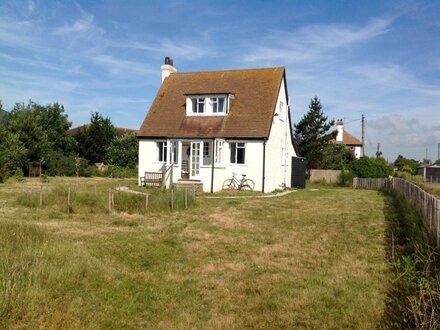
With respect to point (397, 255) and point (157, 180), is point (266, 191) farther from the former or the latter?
point (397, 255)

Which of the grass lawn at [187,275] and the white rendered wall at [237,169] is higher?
the white rendered wall at [237,169]

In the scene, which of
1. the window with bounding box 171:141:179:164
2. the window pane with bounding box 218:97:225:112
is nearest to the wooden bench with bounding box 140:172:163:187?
the window with bounding box 171:141:179:164

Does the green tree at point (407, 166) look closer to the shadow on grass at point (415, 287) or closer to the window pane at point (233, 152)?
the window pane at point (233, 152)

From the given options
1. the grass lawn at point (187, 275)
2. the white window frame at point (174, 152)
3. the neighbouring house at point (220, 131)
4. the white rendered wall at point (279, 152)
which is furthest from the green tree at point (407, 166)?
the grass lawn at point (187, 275)

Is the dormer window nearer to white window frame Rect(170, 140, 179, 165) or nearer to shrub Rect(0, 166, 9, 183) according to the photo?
white window frame Rect(170, 140, 179, 165)

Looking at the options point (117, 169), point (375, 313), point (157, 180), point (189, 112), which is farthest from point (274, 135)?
point (375, 313)

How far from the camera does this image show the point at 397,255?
29.1 ft

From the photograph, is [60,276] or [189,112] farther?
[189,112]

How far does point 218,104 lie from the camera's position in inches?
1032

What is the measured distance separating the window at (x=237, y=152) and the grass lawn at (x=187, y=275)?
1219 cm

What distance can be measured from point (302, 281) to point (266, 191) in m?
17.7

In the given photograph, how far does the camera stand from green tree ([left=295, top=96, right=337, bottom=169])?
42250mm

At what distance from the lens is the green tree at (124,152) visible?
40.1 metres

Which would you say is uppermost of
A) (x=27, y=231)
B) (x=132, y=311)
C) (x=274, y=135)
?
(x=274, y=135)
